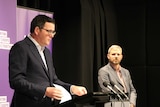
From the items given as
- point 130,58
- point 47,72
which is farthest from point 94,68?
point 47,72

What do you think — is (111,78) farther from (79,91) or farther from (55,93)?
(55,93)

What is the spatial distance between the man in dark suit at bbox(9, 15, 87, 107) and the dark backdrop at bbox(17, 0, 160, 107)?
2.76 m

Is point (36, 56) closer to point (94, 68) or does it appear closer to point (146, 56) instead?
point (94, 68)

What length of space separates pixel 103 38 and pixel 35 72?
140 inches

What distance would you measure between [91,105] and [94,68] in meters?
3.71

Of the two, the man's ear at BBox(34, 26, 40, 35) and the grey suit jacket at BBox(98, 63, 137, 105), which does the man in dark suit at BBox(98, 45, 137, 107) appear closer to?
the grey suit jacket at BBox(98, 63, 137, 105)

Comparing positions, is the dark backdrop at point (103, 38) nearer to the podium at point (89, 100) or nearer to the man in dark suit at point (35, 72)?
the man in dark suit at point (35, 72)

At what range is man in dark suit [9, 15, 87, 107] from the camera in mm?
2307

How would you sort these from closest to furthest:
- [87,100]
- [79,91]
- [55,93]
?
[87,100], [55,93], [79,91]

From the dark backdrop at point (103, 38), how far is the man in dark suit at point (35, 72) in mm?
2757

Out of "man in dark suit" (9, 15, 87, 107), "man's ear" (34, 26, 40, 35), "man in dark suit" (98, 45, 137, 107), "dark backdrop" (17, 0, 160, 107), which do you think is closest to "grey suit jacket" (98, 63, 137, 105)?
"man in dark suit" (98, 45, 137, 107)

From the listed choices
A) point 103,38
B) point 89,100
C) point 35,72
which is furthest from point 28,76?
point 103,38

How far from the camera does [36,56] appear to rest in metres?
2.50

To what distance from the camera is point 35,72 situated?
2473 millimetres
